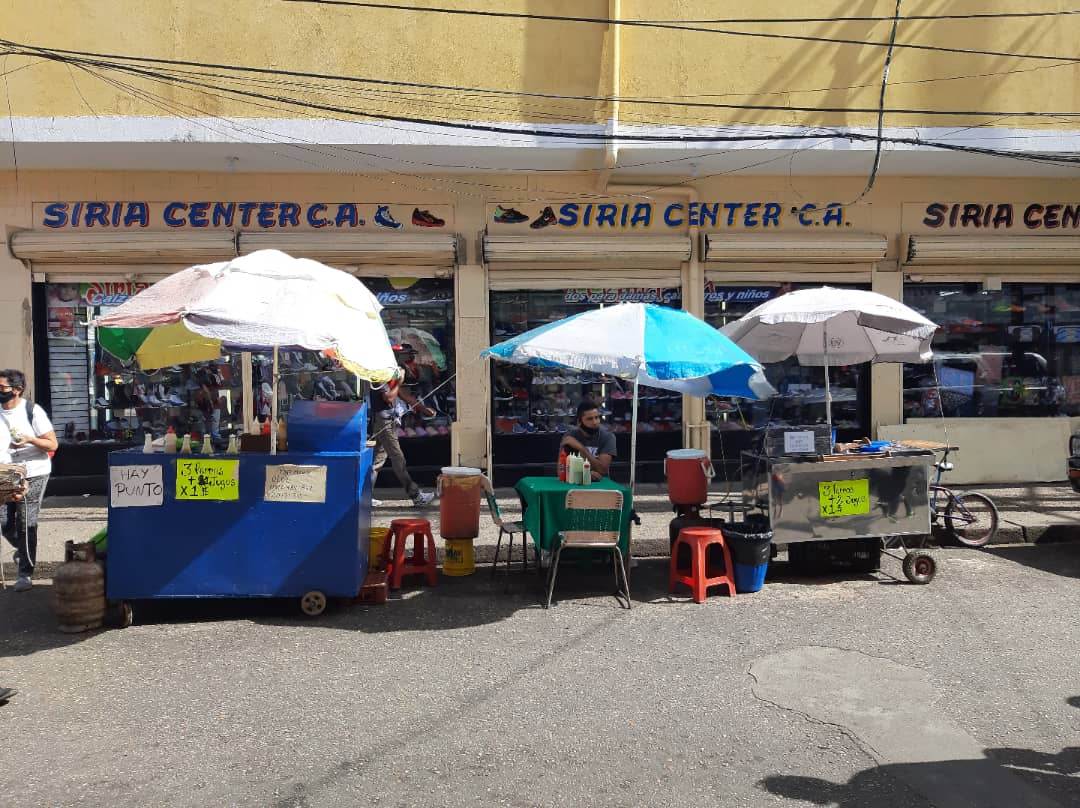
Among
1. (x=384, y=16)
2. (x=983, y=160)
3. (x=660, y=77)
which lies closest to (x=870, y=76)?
(x=983, y=160)

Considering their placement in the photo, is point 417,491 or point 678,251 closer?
point 417,491

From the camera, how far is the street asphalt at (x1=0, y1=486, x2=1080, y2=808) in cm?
392

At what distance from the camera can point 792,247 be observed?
38.8ft

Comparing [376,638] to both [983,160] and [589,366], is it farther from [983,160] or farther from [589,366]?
[983,160]

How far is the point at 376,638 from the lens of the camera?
19.9 feet

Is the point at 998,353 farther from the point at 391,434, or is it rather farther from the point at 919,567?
the point at 391,434

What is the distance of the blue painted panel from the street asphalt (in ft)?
0.94

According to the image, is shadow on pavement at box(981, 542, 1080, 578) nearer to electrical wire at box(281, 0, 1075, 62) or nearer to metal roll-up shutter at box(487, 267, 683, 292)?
metal roll-up shutter at box(487, 267, 683, 292)

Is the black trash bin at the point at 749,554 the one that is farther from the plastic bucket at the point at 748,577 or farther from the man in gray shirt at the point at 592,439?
the man in gray shirt at the point at 592,439

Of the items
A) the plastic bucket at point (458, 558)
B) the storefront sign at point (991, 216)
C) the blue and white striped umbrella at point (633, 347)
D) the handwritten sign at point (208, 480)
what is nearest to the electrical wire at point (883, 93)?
the storefront sign at point (991, 216)

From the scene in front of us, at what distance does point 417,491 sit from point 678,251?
457cm

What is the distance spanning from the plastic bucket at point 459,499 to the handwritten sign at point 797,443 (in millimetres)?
2503

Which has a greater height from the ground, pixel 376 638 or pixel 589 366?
pixel 589 366

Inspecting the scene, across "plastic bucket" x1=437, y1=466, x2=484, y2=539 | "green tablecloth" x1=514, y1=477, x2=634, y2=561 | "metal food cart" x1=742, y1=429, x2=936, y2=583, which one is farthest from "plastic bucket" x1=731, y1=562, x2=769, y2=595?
"plastic bucket" x1=437, y1=466, x2=484, y2=539
